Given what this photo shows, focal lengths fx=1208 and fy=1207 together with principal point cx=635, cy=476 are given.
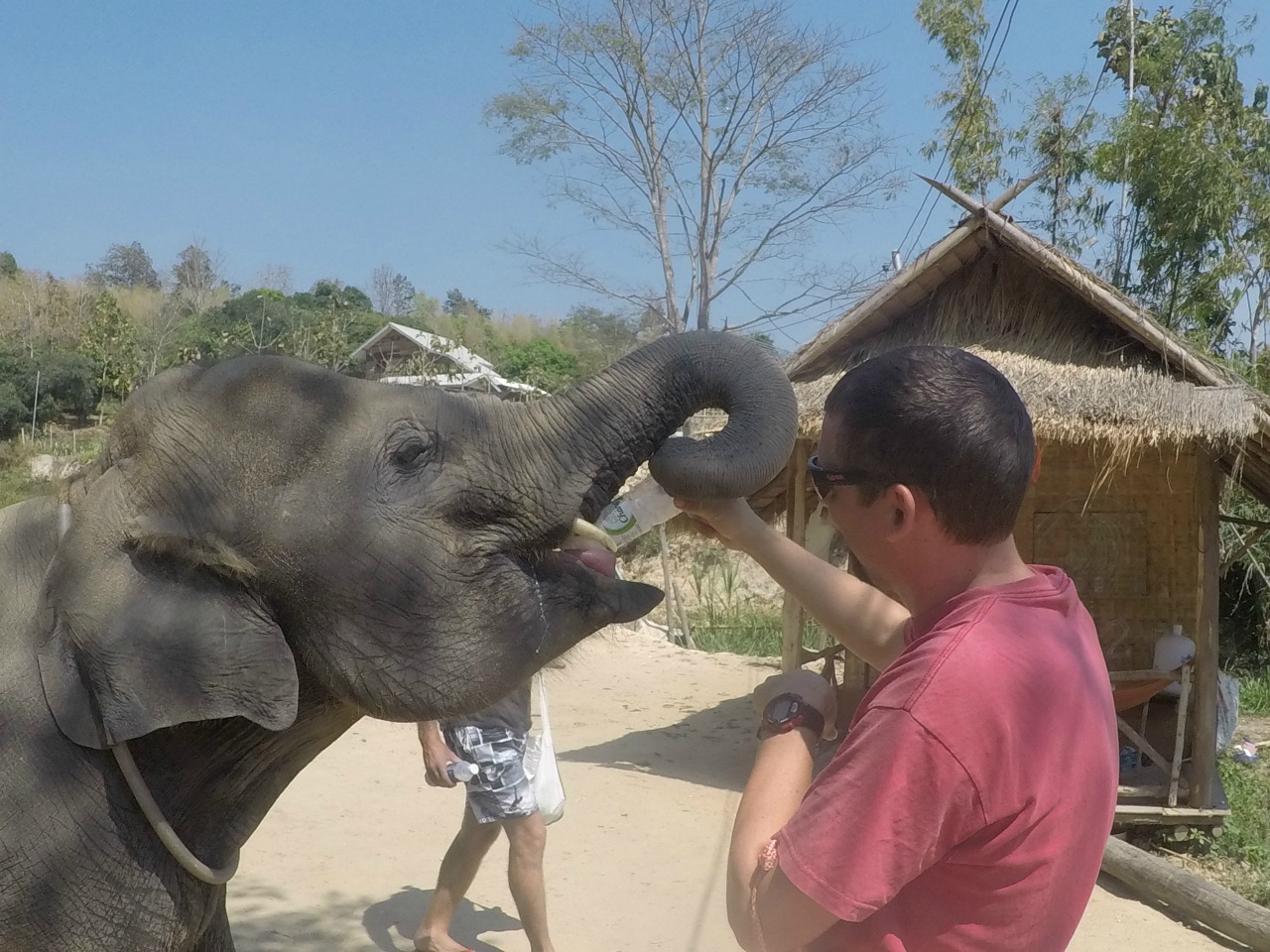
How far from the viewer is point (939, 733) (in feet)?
4.68

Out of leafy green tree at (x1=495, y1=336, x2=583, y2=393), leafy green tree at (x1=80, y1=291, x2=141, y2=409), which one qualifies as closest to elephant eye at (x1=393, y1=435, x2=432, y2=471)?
leafy green tree at (x1=80, y1=291, x2=141, y2=409)

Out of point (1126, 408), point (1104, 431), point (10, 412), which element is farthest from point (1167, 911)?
point (10, 412)

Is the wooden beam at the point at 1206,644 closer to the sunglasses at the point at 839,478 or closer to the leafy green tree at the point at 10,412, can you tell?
the sunglasses at the point at 839,478

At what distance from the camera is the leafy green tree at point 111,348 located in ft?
70.6

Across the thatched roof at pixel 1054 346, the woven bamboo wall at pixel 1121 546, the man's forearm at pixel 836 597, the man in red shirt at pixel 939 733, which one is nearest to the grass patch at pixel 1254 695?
the woven bamboo wall at pixel 1121 546

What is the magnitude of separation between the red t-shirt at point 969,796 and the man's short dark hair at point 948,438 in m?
0.12

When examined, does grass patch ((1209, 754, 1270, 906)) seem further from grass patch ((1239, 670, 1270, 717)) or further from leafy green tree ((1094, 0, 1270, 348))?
leafy green tree ((1094, 0, 1270, 348))

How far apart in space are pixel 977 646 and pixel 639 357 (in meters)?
1.05

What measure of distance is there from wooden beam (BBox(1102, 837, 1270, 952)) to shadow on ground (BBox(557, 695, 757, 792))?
107 inches

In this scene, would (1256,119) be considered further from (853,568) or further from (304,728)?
(304,728)

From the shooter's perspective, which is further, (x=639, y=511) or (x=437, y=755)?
(x=437, y=755)

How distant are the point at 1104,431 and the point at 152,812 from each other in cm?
717

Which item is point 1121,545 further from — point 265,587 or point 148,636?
point 148,636

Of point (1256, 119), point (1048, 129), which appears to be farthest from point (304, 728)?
point (1048, 129)
